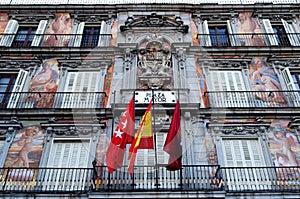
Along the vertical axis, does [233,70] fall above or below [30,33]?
below

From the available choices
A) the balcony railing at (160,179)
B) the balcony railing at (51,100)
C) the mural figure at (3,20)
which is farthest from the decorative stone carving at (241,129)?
the mural figure at (3,20)

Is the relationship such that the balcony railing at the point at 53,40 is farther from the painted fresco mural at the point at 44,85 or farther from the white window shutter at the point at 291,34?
the white window shutter at the point at 291,34

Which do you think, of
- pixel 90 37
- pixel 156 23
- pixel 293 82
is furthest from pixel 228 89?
pixel 90 37

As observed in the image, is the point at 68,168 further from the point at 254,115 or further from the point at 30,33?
the point at 30,33

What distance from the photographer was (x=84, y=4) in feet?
57.6

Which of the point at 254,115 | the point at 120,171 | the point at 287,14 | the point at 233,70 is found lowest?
the point at 120,171

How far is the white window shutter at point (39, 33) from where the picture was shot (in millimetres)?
15823

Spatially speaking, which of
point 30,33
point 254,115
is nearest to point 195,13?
point 254,115

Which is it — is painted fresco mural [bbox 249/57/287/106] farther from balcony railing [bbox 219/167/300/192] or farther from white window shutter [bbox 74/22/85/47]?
white window shutter [bbox 74/22/85/47]

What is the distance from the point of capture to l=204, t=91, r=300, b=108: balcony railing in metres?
13.1

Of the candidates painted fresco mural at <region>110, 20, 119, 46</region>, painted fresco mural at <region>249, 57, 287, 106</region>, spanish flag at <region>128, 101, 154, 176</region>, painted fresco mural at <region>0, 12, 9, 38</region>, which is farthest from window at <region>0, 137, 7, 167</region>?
painted fresco mural at <region>249, 57, 287, 106</region>

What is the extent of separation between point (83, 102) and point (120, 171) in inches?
147

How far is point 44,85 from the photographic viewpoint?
14.0 metres

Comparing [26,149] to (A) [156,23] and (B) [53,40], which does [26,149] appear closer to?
(B) [53,40]
